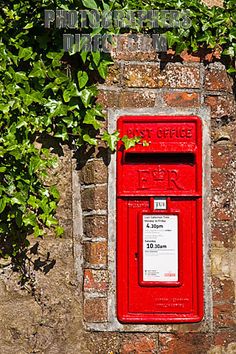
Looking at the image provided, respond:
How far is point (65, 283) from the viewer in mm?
3297

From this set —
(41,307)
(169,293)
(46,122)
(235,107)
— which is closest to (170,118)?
(235,107)

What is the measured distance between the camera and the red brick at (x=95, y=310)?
3.25 meters

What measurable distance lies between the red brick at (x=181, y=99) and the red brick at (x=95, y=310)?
1071mm

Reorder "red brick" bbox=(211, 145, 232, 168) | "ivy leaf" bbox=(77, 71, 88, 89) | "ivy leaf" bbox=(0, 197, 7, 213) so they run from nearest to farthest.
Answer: "ivy leaf" bbox=(0, 197, 7, 213) → "ivy leaf" bbox=(77, 71, 88, 89) → "red brick" bbox=(211, 145, 232, 168)

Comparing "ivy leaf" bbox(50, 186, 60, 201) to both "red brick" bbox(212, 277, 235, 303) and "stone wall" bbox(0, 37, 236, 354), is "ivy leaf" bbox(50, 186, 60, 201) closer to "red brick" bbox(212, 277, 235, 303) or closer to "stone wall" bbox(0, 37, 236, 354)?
"stone wall" bbox(0, 37, 236, 354)

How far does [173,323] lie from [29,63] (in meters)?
1.51

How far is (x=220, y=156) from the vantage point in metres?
3.31

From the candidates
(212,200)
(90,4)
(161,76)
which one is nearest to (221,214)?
(212,200)

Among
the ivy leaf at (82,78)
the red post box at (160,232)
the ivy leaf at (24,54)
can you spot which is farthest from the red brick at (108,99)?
the ivy leaf at (24,54)

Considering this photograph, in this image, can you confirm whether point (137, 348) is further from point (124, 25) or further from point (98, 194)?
point (124, 25)

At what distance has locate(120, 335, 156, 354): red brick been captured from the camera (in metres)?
3.25

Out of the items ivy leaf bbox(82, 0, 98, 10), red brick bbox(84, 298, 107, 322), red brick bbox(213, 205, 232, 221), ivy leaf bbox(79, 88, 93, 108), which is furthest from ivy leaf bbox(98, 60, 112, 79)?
red brick bbox(84, 298, 107, 322)

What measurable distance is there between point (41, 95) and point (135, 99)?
1.58 feet

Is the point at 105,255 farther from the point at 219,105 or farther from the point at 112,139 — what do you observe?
the point at 219,105
